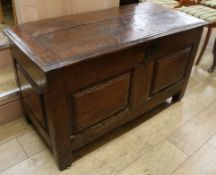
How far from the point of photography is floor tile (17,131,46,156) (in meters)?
1.35

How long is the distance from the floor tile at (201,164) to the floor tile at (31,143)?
0.80 metres

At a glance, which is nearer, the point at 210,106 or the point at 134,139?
the point at 134,139

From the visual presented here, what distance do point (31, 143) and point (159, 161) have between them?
0.77 meters

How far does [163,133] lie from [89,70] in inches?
30.0

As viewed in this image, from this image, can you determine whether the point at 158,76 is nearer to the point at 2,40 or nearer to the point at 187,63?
the point at 187,63

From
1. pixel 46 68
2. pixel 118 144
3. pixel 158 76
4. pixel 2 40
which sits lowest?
pixel 118 144

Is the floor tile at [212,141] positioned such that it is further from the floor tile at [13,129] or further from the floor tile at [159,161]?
the floor tile at [13,129]

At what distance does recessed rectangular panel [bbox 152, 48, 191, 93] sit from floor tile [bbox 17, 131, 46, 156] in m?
0.79

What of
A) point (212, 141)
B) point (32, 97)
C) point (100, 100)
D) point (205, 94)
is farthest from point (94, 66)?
point (205, 94)

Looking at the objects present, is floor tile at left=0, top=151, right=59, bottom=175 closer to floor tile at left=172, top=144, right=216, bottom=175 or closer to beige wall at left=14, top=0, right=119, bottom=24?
floor tile at left=172, top=144, right=216, bottom=175

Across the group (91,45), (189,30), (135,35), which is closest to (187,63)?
(189,30)

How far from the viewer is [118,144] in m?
1.41

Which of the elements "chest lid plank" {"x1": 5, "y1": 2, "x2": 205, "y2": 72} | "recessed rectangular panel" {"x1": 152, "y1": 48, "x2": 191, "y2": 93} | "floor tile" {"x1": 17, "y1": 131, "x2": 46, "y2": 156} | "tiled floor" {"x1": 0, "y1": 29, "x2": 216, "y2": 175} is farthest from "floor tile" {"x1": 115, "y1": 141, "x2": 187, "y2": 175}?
"chest lid plank" {"x1": 5, "y1": 2, "x2": 205, "y2": 72}

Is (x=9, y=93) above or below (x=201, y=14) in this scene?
below
